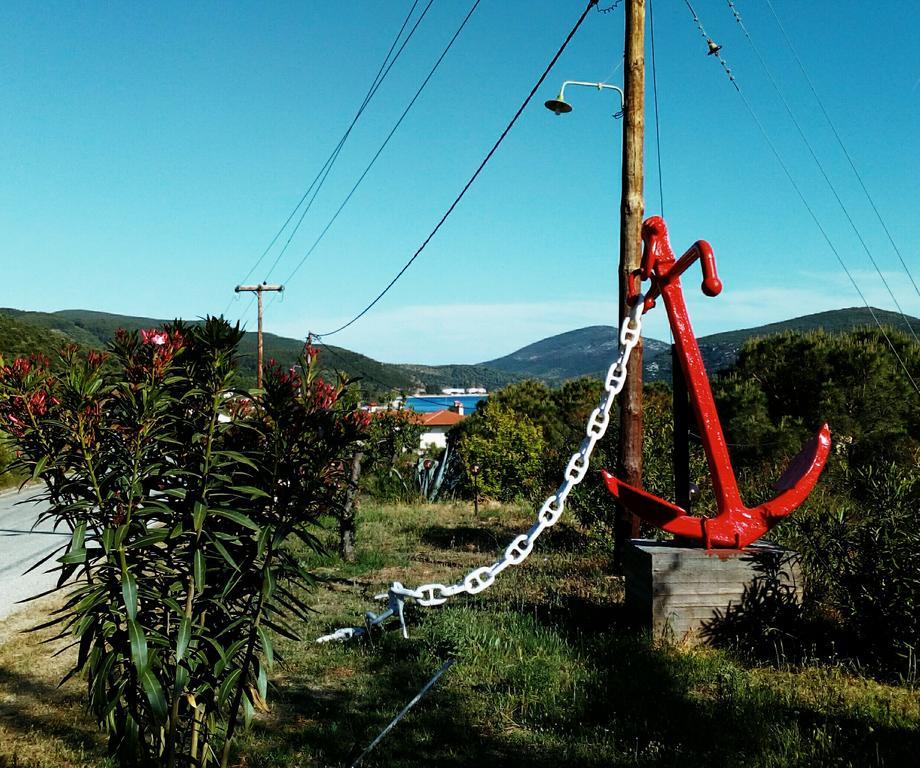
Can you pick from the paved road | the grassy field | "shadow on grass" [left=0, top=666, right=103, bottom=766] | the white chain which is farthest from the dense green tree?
"shadow on grass" [left=0, top=666, right=103, bottom=766]

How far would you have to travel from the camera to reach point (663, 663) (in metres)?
4.84

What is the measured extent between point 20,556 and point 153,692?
9.24 metres

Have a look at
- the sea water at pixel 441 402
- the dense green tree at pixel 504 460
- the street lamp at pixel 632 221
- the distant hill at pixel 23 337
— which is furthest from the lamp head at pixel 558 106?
the distant hill at pixel 23 337

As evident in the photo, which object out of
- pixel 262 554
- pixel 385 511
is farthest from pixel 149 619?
pixel 385 511

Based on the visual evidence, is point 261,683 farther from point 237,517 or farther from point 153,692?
point 237,517

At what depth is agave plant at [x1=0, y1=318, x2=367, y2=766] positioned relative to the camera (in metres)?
2.91

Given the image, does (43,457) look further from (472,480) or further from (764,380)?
(764,380)

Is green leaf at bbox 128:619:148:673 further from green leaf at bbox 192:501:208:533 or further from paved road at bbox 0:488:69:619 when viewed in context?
paved road at bbox 0:488:69:619

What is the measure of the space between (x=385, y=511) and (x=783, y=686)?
918 cm

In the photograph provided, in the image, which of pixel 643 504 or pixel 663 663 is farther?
pixel 663 663

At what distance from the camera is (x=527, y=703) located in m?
4.38

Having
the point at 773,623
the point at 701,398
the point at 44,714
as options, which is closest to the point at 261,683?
the point at 44,714

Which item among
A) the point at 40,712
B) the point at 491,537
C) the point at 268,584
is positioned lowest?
the point at 491,537

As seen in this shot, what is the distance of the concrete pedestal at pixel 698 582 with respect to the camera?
527 cm
